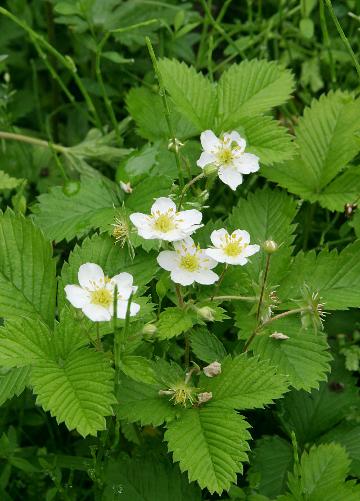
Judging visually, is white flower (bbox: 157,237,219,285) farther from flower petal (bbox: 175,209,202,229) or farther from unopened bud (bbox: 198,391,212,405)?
unopened bud (bbox: 198,391,212,405)

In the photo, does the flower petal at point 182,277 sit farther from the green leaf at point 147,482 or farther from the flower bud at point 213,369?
the green leaf at point 147,482

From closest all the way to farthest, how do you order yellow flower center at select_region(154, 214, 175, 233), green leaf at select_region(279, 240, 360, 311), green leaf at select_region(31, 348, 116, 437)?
green leaf at select_region(31, 348, 116, 437) < yellow flower center at select_region(154, 214, 175, 233) < green leaf at select_region(279, 240, 360, 311)

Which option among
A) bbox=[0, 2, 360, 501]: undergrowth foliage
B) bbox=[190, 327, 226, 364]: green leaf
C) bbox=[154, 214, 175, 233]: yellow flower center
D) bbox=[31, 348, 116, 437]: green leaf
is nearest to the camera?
bbox=[31, 348, 116, 437]: green leaf

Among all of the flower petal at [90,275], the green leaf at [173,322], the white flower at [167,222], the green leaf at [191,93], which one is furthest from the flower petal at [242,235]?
the green leaf at [191,93]

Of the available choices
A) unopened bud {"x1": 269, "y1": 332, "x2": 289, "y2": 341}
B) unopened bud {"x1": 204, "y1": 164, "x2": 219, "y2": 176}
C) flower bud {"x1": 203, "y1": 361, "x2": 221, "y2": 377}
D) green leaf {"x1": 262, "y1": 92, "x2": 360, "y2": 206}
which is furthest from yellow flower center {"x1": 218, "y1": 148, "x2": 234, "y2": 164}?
flower bud {"x1": 203, "y1": 361, "x2": 221, "y2": 377}

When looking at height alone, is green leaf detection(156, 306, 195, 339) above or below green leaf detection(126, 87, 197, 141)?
below

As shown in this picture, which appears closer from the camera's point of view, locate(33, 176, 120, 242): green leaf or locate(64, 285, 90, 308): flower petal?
locate(64, 285, 90, 308): flower petal

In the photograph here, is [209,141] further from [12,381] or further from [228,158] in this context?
[12,381]
